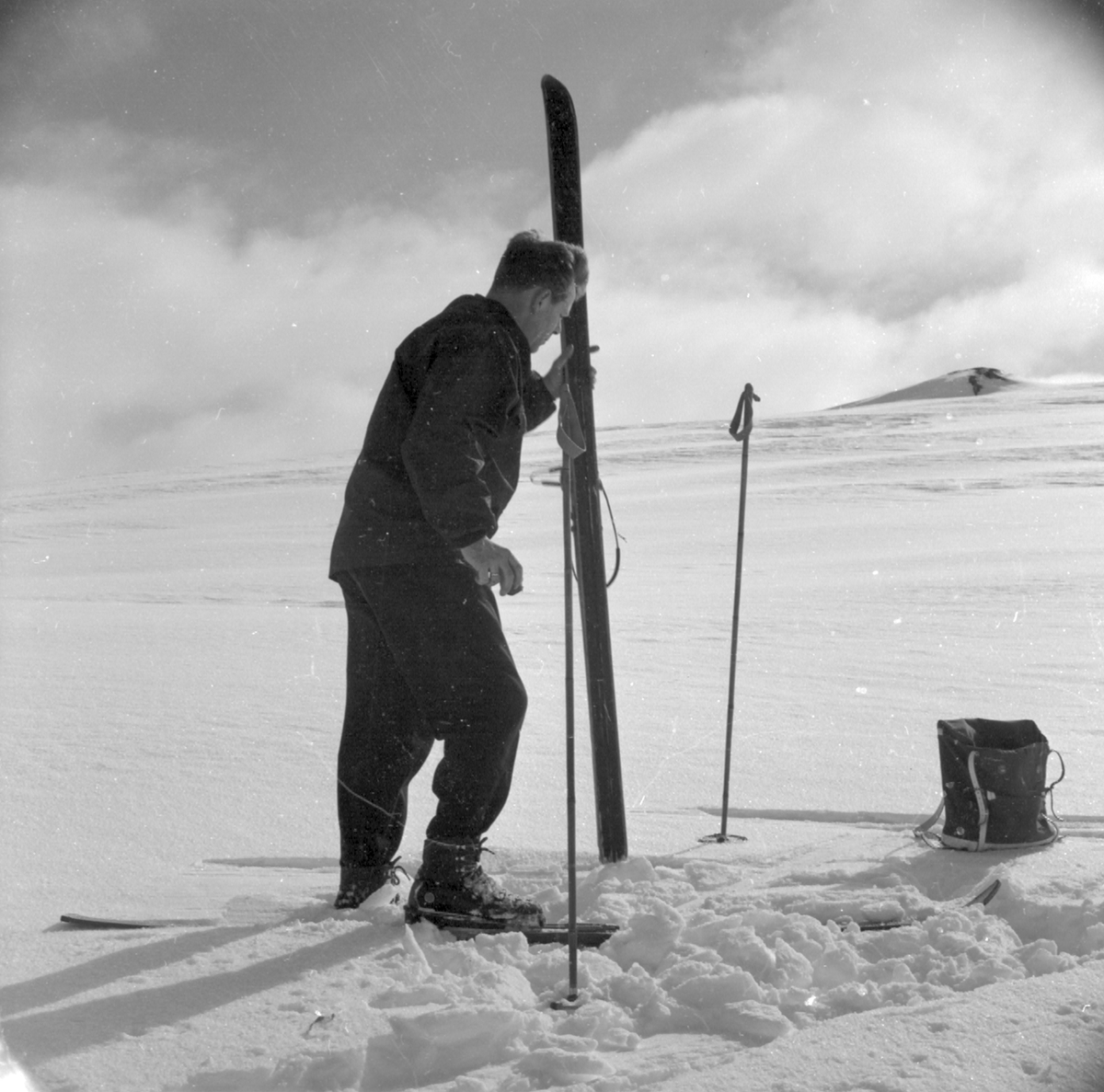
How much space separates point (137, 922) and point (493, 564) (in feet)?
3.65

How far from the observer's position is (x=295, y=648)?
6.65m

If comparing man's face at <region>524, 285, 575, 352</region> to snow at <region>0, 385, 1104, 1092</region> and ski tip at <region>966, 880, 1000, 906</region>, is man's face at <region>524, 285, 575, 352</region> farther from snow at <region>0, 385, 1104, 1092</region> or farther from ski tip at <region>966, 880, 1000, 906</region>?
ski tip at <region>966, 880, 1000, 906</region>

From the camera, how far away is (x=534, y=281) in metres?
2.41

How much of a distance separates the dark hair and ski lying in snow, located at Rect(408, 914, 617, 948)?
1344 mm

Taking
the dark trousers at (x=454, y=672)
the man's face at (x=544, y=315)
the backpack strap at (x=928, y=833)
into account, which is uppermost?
the man's face at (x=544, y=315)

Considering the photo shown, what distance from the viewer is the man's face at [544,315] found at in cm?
243

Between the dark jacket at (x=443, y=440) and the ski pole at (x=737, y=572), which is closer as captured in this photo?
the dark jacket at (x=443, y=440)

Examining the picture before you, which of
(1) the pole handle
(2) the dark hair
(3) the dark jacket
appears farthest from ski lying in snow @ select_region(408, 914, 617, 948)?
(1) the pole handle

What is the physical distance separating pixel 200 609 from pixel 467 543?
706cm

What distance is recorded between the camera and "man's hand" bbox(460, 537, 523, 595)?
86.0 inches

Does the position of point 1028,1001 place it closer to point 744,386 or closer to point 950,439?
point 744,386

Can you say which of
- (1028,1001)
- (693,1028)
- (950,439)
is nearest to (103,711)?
(693,1028)

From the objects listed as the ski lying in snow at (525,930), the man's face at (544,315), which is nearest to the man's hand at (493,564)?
the man's face at (544,315)

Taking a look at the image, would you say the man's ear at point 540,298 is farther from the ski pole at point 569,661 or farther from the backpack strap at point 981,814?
the backpack strap at point 981,814
